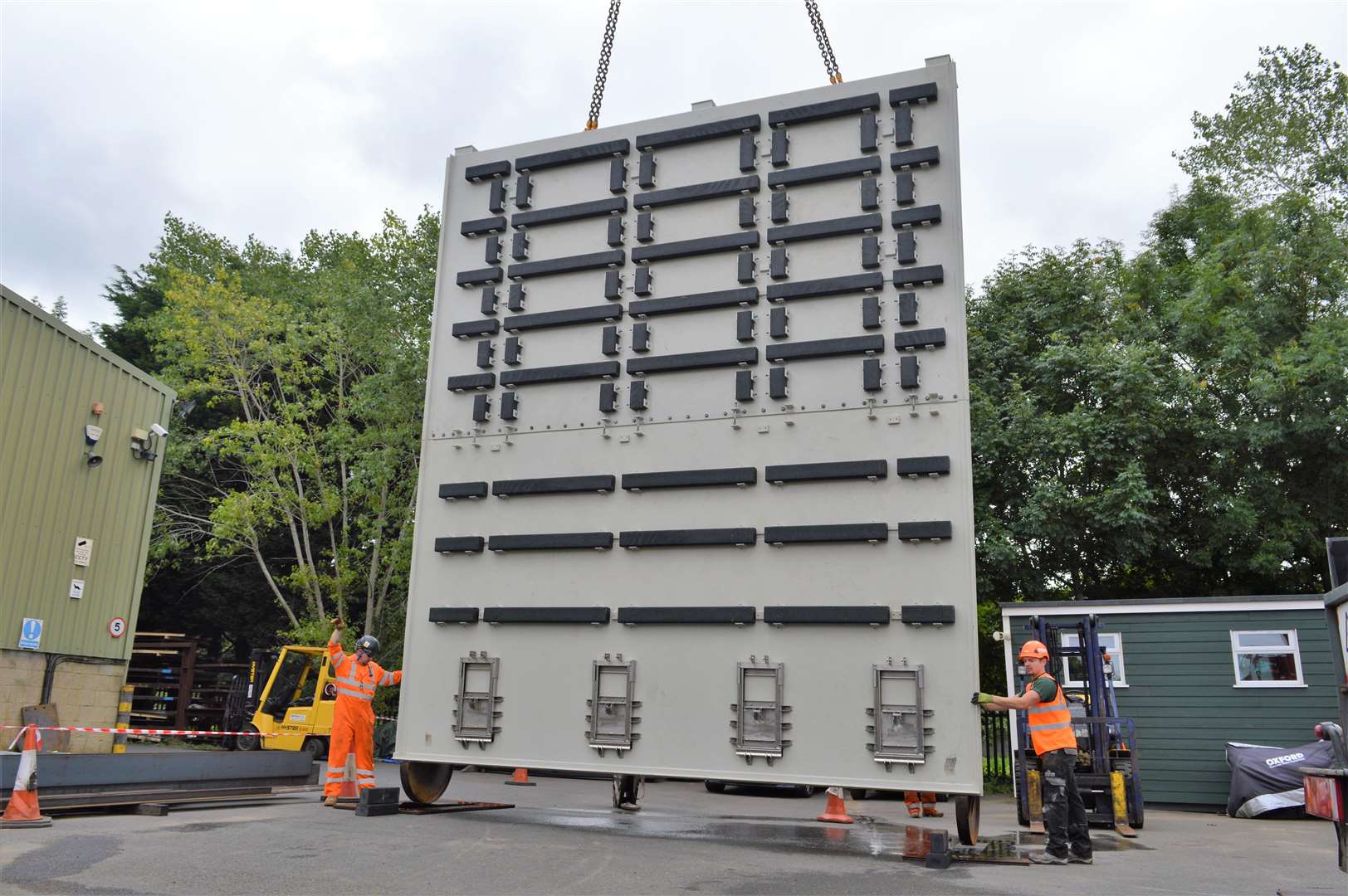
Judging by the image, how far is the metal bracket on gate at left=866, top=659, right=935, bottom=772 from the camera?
7.21 meters

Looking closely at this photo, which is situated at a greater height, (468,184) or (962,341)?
(468,184)

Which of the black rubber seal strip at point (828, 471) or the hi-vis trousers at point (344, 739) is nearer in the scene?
the black rubber seal strip at point (828, 471)

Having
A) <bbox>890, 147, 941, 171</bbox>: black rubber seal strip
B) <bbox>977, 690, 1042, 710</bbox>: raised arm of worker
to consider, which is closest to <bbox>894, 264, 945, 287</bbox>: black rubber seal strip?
Answer: <bbox>890, 147, 941, 171</bbox>: black rubber seal strip

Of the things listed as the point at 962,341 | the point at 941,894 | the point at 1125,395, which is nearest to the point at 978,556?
the point at 1125,395

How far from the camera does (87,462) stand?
1250 cm

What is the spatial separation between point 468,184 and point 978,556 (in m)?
13.8

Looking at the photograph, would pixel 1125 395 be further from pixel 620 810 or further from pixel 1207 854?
pixel 620 810

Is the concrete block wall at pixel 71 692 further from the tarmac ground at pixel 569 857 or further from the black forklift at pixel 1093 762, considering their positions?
the black forklift at pixel 1093 762

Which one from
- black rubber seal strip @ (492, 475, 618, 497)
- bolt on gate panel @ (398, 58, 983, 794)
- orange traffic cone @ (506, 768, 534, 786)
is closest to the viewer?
bolt on gate panel @ (398, 58, 983, 794)

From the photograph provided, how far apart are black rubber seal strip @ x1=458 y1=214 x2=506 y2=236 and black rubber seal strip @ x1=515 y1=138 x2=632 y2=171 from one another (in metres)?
0.54

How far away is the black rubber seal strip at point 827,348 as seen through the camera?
313 inches

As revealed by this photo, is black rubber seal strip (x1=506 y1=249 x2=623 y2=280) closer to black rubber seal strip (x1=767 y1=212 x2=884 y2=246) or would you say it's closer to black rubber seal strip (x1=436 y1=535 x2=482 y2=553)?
black rubber seal strip (x1=767 y1=212 x2=884 y2=246)

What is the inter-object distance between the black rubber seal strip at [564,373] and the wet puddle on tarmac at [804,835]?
12.6 ft

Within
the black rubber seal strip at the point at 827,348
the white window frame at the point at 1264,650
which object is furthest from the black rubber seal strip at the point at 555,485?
the white window frame at the point at 1264,650
